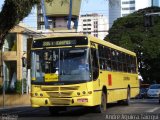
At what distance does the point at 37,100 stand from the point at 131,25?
5609 centimetres

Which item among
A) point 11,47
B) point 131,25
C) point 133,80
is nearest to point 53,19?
point 131,25

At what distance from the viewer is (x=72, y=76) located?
20953 millimetres

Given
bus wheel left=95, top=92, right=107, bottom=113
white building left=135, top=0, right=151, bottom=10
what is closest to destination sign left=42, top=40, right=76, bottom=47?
bus wheel left=95, top=92, right=107, bottom=113

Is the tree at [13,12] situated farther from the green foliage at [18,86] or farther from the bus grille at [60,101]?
the green foliage at [18,86]

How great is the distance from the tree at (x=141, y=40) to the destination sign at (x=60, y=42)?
48079mm

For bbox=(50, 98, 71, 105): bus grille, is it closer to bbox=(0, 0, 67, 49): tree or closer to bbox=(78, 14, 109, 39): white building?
bbox=(0, 0, 67, 49): tree

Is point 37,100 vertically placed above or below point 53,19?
below

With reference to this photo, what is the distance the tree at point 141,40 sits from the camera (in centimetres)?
7088

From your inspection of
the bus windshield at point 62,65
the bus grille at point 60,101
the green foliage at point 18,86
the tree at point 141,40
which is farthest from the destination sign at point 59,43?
the tree at point 141,40

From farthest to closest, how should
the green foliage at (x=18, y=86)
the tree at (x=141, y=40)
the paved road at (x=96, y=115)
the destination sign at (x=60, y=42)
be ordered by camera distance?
the tree at (x=141, y=40), the green foliage at (x=18, y=86), the destination sign at (x=60, y=42), the paved road at (x=96, y=115)

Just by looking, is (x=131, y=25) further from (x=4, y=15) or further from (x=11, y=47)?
(x=4, y=15)

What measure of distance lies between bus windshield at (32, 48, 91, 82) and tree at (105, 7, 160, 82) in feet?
159

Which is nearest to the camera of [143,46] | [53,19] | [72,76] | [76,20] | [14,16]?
[72,76]

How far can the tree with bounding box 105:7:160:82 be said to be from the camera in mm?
70875
